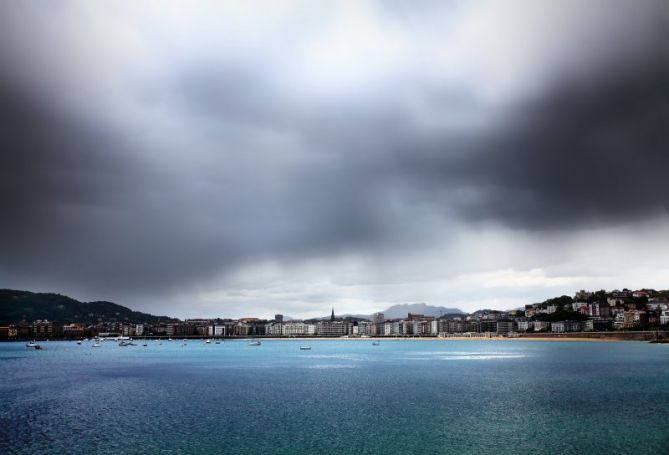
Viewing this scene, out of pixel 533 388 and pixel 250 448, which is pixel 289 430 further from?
pixel 533 388

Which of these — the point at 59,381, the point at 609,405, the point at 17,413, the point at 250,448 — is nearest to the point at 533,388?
the point at 609,405

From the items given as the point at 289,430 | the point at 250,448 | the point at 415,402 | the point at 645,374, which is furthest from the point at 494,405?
the point at 645,374

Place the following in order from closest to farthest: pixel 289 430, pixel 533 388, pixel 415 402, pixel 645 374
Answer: pixel 289 430 < pixel 415 402 < pixel 533 388 < pixel 645 374

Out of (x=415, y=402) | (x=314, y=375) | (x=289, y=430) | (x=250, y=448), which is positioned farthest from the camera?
(x=314, y=375)

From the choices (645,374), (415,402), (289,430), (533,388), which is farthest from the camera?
(645,374)

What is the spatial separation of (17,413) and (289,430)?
2763cm

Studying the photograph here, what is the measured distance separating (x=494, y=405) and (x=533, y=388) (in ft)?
49.7

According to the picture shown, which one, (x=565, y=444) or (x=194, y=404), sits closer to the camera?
(x=565, y=444)

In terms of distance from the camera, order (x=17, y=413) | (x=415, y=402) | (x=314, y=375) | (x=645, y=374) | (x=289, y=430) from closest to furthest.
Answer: (x=289, y=430) → (x=17, y=413) → (x=415, y=402) → (x=645, y=374) → (x=314, y=375)

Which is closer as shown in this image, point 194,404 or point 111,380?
point 194,404

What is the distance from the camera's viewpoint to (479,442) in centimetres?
3306

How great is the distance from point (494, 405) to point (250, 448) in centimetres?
2574

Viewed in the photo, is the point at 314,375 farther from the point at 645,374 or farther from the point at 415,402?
the point at 645,374

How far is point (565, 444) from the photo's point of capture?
32.5m
